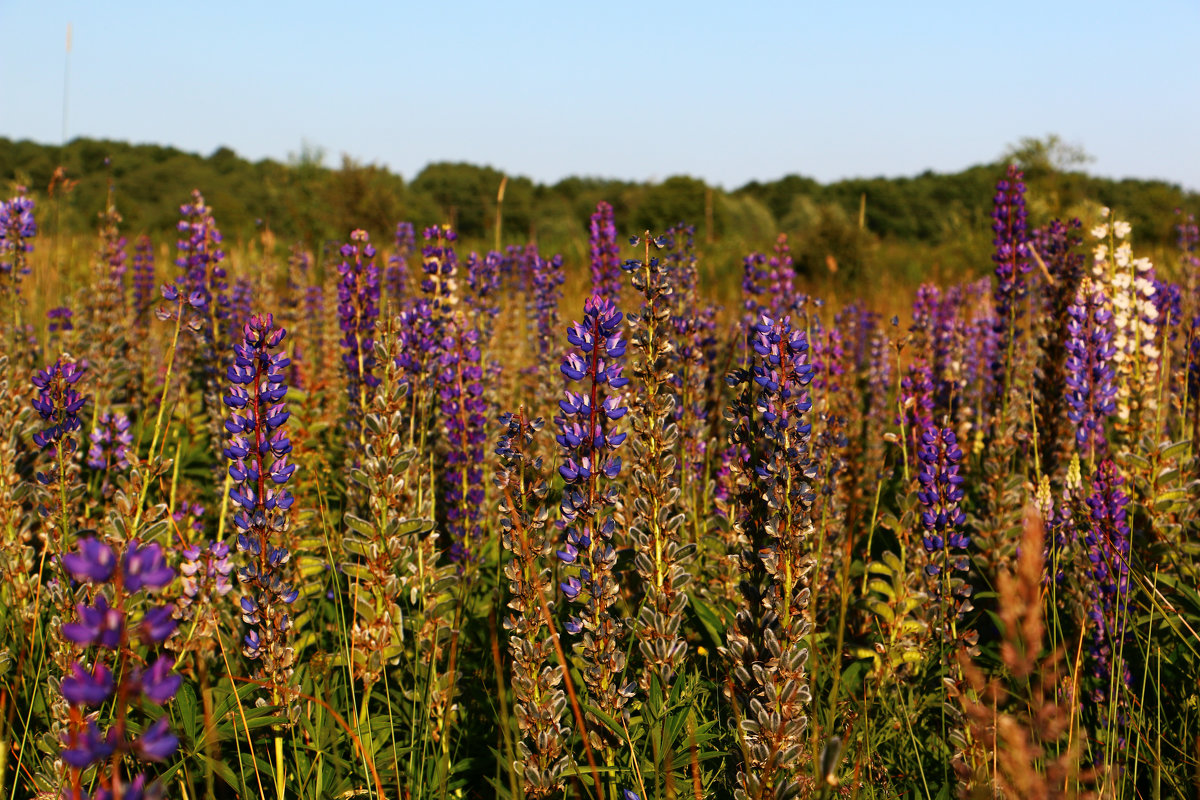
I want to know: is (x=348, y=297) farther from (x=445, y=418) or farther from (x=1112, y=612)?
(x=1112, y=612)

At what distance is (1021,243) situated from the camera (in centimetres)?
422

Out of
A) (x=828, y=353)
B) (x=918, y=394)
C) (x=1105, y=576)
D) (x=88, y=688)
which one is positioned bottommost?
(x=1105, y=576)

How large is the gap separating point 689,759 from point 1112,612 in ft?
5.00

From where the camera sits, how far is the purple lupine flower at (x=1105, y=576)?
8.11 feet

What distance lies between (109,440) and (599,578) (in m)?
2.24

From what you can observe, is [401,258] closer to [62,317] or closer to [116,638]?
[62,317]

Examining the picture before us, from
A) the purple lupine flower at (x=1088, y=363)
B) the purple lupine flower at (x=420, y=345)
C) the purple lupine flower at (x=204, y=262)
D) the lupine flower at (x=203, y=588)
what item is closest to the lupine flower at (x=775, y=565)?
the lupine flower at (x=203, y=588)

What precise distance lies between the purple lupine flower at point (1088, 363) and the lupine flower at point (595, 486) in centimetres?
233

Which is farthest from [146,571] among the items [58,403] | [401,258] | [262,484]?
[401,258]

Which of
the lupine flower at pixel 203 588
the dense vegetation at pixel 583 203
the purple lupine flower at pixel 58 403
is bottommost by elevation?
the lupine flower at pixel 203 588

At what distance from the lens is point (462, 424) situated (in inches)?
133

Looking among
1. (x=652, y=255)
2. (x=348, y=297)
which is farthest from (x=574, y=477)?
(x=348, y=297)

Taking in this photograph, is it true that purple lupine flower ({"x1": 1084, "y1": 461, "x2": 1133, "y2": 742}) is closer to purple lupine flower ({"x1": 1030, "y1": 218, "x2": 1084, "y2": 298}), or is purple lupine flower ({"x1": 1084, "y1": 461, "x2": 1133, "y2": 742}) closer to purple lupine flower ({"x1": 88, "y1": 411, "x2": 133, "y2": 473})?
purple lupine flower ({"x1": 1030, "y1": 218, "x2": 1084, "y2": 298})

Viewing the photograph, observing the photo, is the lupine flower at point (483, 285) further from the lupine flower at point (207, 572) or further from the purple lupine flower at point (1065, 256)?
the purple lupine flower at point (1065, 256)
